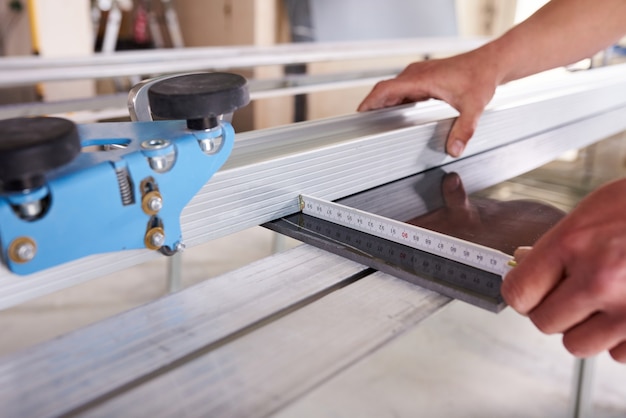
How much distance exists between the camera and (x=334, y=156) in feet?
2.89

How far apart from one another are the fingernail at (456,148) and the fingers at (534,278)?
549 millimetres

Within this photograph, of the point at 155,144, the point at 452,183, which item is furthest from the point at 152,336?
the point at 452,183

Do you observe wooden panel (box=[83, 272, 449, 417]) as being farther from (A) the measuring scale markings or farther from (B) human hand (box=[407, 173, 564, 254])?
(B) human hand (box=[407, 173, 564, 254])

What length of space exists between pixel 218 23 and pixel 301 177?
3351mm

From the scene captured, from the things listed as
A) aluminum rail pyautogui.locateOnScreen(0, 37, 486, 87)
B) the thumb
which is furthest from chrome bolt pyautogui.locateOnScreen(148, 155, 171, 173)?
aluminum rail pyautogui.locateOnScreen(0, 37, 486, 87)

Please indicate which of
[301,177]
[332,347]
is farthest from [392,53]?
[332,347]

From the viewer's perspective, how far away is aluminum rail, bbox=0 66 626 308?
661 millimetres

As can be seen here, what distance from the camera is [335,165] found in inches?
35.0

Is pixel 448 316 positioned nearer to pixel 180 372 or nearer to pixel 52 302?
pixel 52 302

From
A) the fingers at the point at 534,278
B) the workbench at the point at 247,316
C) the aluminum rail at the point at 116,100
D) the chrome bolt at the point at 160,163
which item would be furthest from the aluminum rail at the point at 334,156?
the aluminum rail at the point at 116,100

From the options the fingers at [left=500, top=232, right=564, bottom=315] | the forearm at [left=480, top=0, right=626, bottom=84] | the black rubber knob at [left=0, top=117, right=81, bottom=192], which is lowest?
the fingers at [left=500, top=232, right=564, bottom=315]

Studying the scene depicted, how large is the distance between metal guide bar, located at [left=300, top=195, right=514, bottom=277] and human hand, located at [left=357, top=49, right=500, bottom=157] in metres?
0.39

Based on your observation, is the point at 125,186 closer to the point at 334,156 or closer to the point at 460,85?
the point at 334,156

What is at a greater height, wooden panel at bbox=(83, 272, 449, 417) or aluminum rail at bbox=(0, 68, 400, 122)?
aluminum rail at bbox=(0, 68, 400, 122)
